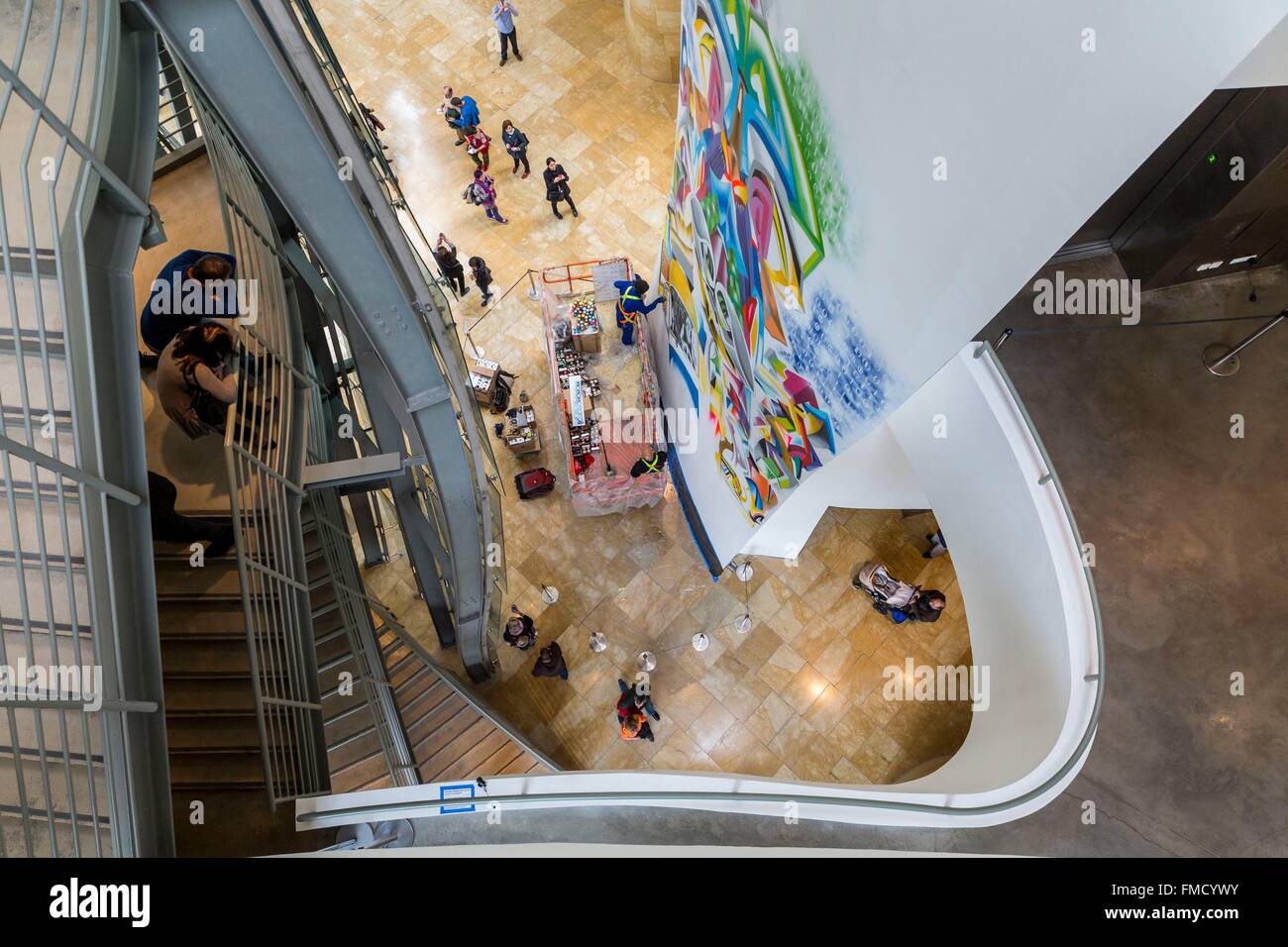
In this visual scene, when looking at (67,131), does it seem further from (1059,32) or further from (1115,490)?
(1115,490)

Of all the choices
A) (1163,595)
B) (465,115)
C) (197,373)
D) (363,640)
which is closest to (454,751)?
(363,640)

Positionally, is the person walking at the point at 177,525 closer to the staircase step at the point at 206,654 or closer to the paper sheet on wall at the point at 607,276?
the staircase step at the point at 206,654

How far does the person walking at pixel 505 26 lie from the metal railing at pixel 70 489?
10.9 metres

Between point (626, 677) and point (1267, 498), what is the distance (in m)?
7.46

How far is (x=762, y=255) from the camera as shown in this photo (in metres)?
5.46

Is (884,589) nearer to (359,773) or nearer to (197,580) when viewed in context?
(359,773)

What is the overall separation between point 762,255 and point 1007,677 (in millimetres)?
4718

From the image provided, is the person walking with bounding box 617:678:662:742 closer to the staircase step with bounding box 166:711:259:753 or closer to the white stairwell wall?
the staircase step with bounding box 166:711:259:753

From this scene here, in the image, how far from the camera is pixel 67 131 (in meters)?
3.16

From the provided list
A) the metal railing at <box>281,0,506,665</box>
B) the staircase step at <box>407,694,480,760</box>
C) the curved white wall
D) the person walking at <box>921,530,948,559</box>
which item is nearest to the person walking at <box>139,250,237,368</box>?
the metal railing at <box>281,0,506,665</box>

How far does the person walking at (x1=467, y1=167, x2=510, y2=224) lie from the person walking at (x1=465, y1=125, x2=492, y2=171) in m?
0.21

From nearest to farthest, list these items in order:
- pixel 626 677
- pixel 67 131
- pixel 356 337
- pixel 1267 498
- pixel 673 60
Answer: pixel 67 131 < pixel 1267 498 < pixel 356 337 < pixel 626 677 < pixel 673 60

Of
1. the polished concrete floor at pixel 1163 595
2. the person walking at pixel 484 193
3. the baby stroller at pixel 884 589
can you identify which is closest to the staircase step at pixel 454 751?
the polished concrete floor at pixel 1163 595
